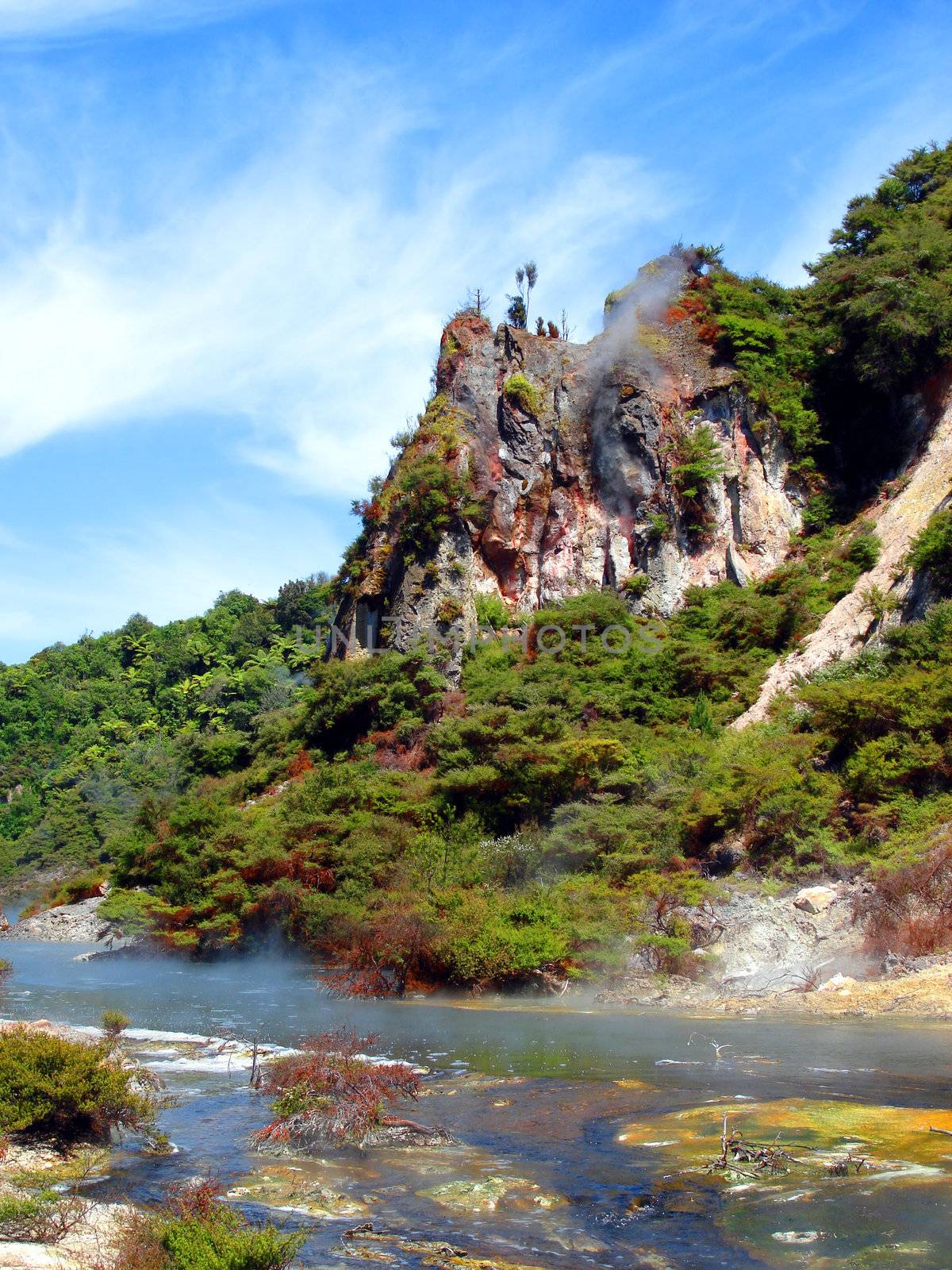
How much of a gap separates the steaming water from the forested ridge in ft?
14.7

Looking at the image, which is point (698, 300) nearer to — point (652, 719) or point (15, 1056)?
point (652, 719)

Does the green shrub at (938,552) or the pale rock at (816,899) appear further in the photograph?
the green shrub at (938,552)

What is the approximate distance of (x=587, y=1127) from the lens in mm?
11328

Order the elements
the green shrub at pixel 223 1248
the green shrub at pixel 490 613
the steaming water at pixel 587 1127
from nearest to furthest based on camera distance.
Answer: the green shrub at pixel 223 1248 < the steaming water at pixel 587 1127 < the green shrub at pixel 490 613

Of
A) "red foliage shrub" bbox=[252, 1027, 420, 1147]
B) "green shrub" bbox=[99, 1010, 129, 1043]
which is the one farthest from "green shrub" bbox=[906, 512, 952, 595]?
"green shrub" bbox=[99, 1010, 129, 1043]

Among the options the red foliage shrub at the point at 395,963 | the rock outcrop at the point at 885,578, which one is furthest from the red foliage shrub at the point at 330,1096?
the rock outcrop at the point at 885,578

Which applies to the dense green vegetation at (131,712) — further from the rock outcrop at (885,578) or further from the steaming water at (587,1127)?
the steaming water at (587,1127)

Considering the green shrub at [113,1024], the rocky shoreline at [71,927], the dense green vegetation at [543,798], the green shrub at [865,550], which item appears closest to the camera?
the green shrub at [113,1024]

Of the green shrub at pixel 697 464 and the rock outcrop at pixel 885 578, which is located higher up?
the green shrub at pixel 697 464

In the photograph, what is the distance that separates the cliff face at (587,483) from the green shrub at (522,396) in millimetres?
48

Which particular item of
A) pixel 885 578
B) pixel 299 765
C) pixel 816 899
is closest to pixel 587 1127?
pixel 816 899

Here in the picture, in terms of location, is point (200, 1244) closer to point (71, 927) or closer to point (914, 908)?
point (914, 908)

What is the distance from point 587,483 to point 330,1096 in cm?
3485

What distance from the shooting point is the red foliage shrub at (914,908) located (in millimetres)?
19422
